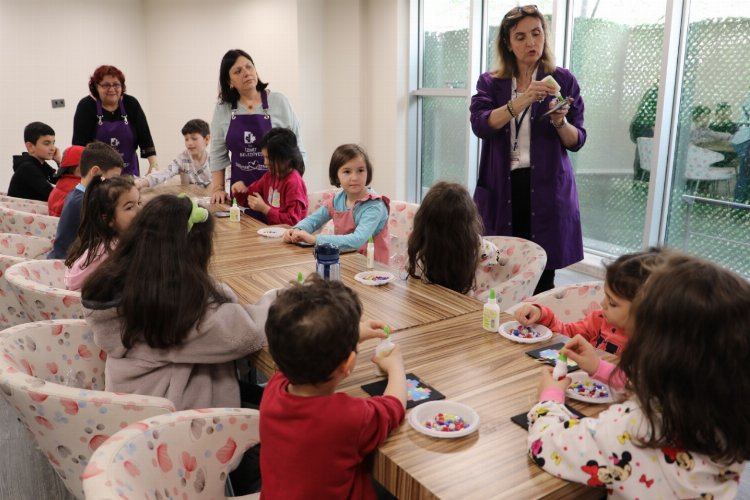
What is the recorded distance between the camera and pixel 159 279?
1.63 m

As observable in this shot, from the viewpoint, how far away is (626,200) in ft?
15.7

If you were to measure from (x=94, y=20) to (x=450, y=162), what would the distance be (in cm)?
431

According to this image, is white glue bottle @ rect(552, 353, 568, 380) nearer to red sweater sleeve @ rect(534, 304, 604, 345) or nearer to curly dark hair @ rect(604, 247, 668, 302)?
curly dark hair @ rect(604, 247, 668, 302)

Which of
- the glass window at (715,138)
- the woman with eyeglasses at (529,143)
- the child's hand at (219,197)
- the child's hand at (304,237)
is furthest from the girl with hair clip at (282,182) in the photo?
the glass window at (715,138)

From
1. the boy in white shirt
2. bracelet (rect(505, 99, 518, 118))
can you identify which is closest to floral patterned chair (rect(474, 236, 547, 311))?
bracelet (rect(505, 99, 518, 118))

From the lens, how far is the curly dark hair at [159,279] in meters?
1.60

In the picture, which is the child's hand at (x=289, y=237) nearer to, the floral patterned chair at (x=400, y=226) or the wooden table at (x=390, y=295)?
the wooden table at (x=390, y=295)

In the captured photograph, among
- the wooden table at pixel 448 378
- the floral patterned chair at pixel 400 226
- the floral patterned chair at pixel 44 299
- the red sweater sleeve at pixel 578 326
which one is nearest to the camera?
the wooden table at pixel 448 378

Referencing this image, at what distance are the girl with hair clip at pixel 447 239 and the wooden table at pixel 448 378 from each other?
8cm

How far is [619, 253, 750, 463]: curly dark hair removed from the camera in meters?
1.04

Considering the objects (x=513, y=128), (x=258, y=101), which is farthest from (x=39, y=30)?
(x=513, y=128)

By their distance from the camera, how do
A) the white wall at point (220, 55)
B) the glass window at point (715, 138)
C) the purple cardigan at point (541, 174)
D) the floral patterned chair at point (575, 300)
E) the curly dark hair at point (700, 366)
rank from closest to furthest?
the curly dark hair at point (700, 366) → the floral patterned chair at point (575, 300) → the purple cardigan at point (541, 174) → the glass window at point (715, 138) → the white wall at point (220, 55)

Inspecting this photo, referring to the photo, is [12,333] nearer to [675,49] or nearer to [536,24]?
[536,24]

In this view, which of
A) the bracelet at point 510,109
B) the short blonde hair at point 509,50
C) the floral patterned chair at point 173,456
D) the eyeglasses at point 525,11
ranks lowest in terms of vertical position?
the floral patterned chair at point 173,456
